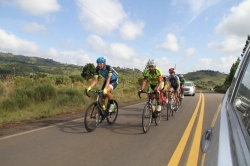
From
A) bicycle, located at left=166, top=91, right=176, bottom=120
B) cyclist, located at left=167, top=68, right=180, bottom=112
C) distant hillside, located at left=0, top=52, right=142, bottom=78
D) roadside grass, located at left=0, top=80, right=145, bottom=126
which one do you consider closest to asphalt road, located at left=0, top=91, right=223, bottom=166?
roadside grass, located at left=0, top=80, right=145, bottom=126

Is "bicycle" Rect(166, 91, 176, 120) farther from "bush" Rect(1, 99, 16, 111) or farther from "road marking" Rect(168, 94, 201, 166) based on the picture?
"bush" Rect(1, 99, 16, 111)

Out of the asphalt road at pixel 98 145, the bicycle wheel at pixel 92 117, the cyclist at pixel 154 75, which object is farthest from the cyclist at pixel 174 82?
the bicycle wheel at pixel 92 117

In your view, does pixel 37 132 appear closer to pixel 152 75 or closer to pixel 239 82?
pixel 152 75

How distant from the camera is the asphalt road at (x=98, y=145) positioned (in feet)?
12.9

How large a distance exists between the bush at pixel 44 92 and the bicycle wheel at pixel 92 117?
5.52 metres

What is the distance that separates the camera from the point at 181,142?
5.27m

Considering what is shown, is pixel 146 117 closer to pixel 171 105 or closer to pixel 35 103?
pixel 171 105

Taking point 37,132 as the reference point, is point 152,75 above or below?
above

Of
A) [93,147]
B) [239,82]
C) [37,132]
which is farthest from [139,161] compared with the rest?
[37,132]

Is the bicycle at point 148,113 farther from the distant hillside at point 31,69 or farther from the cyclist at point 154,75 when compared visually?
the distant hillside at point 31,69

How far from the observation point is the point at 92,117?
6184 millimetres

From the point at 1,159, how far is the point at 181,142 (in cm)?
393

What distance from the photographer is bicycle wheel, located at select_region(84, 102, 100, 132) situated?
5.93m

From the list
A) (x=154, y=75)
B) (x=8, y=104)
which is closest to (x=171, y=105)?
(x=154, y=75)
